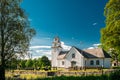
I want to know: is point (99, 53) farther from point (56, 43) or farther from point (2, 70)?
point (2, 70)

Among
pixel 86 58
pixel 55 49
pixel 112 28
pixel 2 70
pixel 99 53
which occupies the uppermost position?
pixel 112 28

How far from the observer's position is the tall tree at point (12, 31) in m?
29.8

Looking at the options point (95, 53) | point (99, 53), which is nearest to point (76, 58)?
point (95, 53)

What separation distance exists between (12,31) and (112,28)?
14.9 metres

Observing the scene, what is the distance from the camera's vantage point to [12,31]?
Result: 3094cm

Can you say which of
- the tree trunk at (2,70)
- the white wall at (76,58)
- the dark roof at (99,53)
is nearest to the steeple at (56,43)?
the white wall at (76,58)

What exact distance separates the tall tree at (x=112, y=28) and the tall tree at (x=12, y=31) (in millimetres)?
12091

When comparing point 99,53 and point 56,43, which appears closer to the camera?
point 99,53

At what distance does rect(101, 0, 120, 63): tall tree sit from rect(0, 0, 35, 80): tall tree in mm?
12091

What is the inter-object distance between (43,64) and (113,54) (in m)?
23.9

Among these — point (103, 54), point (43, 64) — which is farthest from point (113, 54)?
point (43, 64)

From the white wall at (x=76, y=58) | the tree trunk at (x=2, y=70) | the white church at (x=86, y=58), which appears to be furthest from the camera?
the white wall at (x=76, y=58)

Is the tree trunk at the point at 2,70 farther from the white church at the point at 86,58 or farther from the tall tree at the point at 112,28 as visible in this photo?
the white church at the point at 86,58

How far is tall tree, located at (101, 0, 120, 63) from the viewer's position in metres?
37.7
